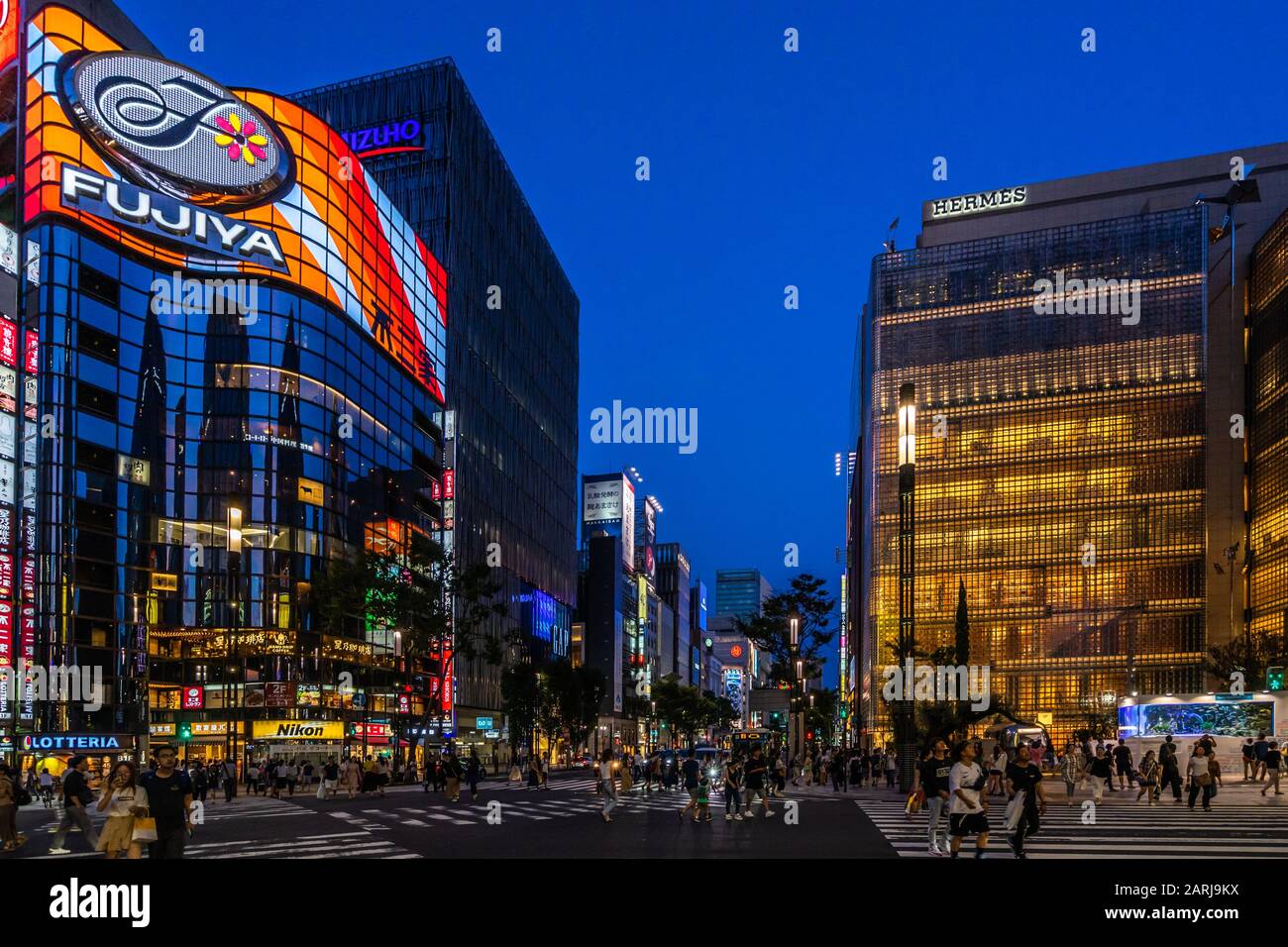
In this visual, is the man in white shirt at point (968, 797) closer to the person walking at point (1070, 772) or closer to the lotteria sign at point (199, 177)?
the person walking at point (1070, 772)

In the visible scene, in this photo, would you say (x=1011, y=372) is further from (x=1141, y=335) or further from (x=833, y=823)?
(x=833, y=823)

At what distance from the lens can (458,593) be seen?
2645 inches

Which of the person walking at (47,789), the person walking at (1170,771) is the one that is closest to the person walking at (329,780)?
the person walking at (47,789)

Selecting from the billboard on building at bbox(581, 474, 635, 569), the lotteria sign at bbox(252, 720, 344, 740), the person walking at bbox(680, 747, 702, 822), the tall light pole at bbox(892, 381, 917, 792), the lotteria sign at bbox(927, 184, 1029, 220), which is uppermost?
the lotteria sign at bbox(927, 184, 1029, 220)

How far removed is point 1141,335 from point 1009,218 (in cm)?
2193

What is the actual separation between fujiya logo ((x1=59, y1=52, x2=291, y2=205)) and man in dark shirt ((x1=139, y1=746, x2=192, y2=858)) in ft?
196

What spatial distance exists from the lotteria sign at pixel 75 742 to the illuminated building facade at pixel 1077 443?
217ft

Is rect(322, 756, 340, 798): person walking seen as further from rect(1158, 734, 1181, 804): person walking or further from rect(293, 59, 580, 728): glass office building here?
rect(293, 59, 580, 728): glass office building

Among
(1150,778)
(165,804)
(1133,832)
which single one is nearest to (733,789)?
(1133,832)

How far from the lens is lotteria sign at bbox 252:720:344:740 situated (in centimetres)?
7081

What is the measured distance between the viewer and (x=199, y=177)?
70.9 metres
